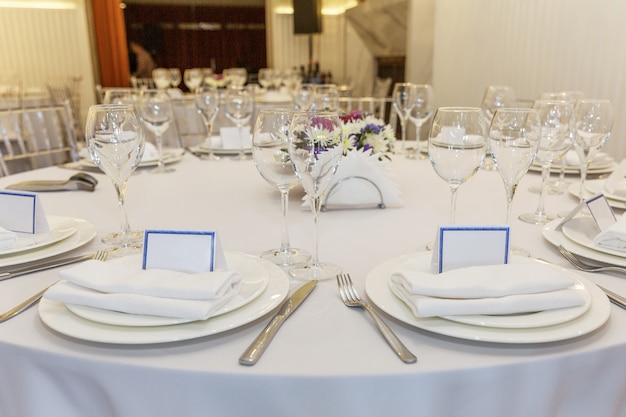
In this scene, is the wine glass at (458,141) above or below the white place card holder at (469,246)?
above

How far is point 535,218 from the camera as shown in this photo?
4.03ft

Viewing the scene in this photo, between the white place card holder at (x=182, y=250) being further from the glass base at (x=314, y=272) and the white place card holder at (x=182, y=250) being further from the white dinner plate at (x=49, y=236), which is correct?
the white dinner plate at (x=49, y=236)

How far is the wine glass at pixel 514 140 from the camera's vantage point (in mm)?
955

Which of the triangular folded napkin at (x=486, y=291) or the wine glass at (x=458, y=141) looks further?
the wine glass at (x=458, y=141)

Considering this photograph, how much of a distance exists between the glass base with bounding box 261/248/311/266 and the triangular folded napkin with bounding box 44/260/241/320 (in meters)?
0.22

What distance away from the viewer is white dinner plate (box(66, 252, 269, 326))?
668mm

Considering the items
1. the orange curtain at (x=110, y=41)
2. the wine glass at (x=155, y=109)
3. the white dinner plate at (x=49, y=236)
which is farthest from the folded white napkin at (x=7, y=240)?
the orange curtain at (x=110, y=41)

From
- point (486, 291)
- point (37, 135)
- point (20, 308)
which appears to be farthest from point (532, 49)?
point (20, 308)

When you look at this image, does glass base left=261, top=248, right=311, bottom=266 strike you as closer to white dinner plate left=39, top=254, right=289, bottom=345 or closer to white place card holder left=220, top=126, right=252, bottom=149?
white dinner plate left=39, top=254, right=289, bottom=345

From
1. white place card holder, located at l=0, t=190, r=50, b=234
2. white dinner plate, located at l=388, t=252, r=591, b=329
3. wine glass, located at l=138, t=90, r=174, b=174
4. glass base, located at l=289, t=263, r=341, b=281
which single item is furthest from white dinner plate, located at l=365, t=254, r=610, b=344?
wine glass, located at l=138, t=90, r=174, b=174

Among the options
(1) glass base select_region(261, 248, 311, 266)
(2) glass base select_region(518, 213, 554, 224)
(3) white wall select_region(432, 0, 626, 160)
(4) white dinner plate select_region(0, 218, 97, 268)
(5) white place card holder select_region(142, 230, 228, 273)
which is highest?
(3) white wall select_region(432, 0, 626, 160)

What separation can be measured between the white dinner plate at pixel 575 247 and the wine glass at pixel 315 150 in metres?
0.44

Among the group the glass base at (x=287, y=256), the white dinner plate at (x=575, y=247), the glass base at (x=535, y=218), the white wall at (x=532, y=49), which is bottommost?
the glass base at (x=287, y=256)

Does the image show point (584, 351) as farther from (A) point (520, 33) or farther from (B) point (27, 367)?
(A) point (520, 33)
